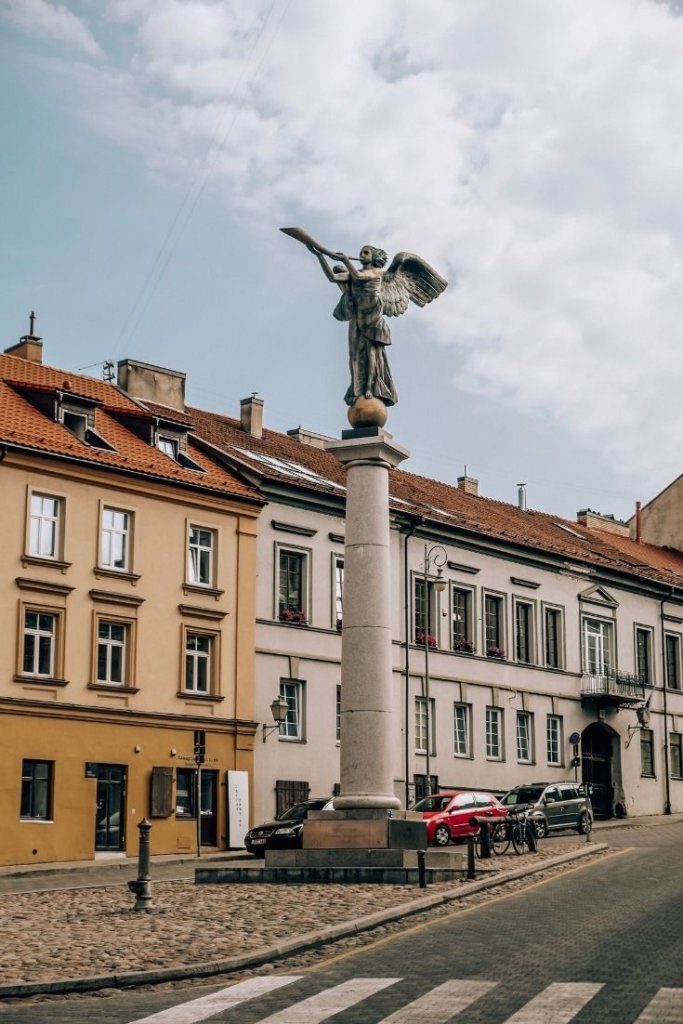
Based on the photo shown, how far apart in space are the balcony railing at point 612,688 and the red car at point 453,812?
15029 mm

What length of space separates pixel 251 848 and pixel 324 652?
9.22 m

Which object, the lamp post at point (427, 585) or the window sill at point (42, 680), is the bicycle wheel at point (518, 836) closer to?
the lamp post at point (427, 585)

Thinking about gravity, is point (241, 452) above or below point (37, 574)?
above

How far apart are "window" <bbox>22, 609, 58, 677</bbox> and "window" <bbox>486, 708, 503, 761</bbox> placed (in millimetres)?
18063

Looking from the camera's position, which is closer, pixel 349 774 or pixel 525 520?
pixel 349 774

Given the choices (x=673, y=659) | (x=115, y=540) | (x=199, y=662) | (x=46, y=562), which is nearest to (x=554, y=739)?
(x=673, y=659)

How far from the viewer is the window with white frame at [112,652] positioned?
128 feet

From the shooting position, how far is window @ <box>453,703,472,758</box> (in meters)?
49.3

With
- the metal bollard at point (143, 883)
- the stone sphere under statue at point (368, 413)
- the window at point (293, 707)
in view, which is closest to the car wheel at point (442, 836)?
the window at point (293, 707)

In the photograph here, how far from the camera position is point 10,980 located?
50.4ft

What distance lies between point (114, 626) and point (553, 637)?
68.0 feet

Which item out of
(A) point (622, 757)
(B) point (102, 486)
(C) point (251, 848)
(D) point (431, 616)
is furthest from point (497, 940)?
(A) point (622, 757)

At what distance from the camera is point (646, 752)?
58.0 metres

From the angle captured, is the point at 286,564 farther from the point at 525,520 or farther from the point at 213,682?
the point at 525,520
